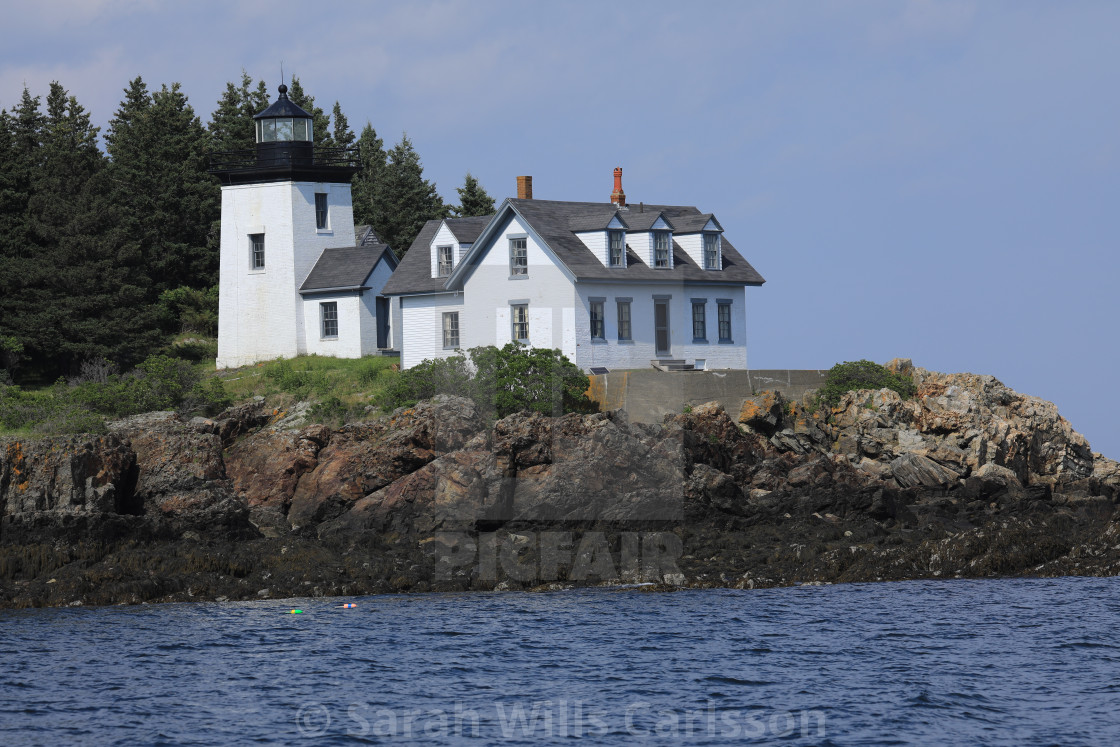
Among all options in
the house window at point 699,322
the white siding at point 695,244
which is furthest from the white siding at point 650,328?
the white siding at point 695,244

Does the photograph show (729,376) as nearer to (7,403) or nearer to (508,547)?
(508,547)

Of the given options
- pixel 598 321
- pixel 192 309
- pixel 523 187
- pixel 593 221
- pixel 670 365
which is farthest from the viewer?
pixel 192 309

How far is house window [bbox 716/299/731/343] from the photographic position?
43812mm

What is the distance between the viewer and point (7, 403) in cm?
3709

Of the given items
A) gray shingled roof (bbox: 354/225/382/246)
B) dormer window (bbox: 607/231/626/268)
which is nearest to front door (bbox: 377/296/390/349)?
gray shingled roof (bbox: 354/225/382/246)

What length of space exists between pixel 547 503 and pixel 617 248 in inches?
567

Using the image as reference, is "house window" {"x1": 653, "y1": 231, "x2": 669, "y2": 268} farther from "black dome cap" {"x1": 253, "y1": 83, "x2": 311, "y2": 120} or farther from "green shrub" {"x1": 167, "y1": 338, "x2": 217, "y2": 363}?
"green shrub" {"x1": 167, "y1": 338, "x2": 217, "y2": 363}

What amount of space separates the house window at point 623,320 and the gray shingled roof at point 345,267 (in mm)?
10630

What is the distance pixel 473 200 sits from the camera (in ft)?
208

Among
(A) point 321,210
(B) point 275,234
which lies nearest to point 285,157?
(A) point 321,210

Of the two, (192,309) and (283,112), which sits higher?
(283,112)

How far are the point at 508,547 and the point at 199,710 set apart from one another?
11.6m

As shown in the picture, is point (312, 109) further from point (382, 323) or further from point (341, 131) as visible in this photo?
point (382, 323)

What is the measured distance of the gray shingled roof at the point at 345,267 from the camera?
152 feet
